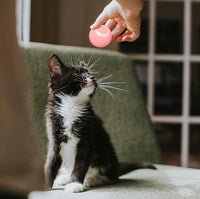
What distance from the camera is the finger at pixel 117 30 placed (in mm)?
480

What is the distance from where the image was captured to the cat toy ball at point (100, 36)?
47 cm

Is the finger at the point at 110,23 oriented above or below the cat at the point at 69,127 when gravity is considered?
above

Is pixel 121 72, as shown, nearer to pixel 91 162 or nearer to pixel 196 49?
pixel 91 162

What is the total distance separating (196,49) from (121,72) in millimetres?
821

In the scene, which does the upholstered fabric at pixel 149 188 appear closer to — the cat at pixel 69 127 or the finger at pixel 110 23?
the cat at pixel 69 127

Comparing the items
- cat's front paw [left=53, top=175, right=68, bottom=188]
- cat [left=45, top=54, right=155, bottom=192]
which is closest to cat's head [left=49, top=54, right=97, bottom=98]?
cat [left=45, top=54, right=155, bottom=192]

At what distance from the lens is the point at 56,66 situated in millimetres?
471

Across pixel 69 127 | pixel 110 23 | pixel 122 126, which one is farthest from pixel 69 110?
pixel 122 126

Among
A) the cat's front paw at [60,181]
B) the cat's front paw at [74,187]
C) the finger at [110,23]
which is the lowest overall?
the cat's front paw at [74,187]

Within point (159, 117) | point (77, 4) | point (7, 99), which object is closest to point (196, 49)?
point (159, 117)

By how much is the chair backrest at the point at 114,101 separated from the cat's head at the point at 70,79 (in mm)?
16

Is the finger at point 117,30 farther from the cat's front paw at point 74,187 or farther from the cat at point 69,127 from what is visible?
the cat's front paw at point 74,187

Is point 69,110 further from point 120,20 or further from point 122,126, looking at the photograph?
point 122,126

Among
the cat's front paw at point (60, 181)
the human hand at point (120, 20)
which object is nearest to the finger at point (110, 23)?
the human hand at point (120, 20)
